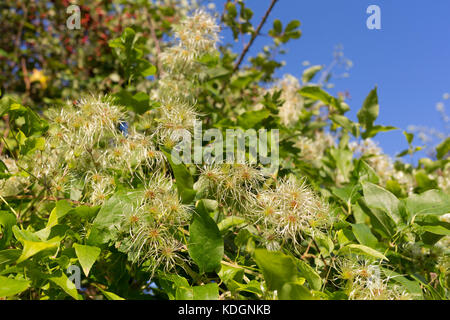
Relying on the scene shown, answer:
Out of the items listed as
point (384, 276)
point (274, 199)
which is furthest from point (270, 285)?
point (384, 276)

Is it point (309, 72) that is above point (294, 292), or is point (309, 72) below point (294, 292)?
above

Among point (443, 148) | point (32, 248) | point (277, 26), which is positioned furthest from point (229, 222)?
point (277, 26)

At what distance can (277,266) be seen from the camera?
451 mm

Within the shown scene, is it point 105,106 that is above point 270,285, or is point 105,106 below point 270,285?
above

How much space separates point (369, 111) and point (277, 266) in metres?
0.90

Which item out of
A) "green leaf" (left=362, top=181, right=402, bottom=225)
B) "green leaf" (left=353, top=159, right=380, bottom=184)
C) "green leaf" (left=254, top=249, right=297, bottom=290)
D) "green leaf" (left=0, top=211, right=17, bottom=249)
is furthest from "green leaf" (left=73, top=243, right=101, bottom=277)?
"green leaf" (left=353, top=159, right=380, bottom=184)

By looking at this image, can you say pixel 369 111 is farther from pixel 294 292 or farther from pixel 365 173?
pixel 294 292

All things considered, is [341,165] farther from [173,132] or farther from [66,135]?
[66,135]

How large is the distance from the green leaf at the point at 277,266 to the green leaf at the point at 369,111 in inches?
34.6

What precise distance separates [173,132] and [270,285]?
38 centimetres

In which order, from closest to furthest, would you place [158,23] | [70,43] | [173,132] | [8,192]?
[173,132], [8,192], [158,23], [70,43]

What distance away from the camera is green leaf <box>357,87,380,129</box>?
3.78 feet

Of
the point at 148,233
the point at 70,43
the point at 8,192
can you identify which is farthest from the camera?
the point at 70,43

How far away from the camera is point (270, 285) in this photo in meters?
0.47
